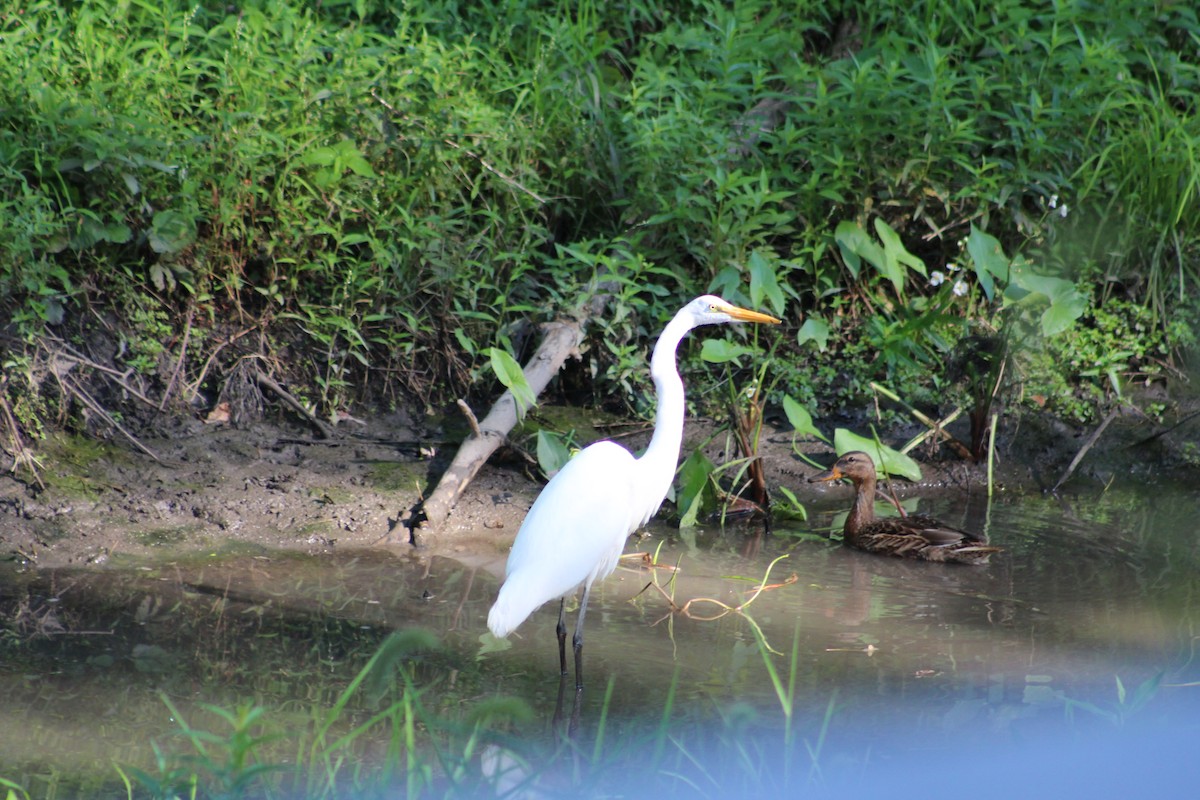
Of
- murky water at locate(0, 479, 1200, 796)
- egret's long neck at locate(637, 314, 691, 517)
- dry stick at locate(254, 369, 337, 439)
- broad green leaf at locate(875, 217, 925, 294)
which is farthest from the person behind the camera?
broad green leaf at locate(875, 217, 925, 294)

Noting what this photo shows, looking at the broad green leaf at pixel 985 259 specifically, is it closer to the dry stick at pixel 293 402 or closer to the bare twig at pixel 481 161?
the bare twig at pixel 481 161

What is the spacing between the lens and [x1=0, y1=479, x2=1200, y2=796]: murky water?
11.4ft

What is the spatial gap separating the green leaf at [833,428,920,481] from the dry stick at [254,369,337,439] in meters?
2.71

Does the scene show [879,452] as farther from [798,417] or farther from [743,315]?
[743,315]

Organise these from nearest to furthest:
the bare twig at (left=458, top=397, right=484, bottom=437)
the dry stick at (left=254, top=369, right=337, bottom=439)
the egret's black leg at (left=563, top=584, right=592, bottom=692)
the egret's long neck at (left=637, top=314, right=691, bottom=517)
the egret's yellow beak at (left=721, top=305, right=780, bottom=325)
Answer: the egret's black leg at (left=563, top=584, right=592, bottom=692)
the egret's long neck at (left=637, top=314, right=691, bottom=517)
the egret's yellow beak at (left=721, top=305, right=780, bottom=325)
the bare twig at (left=458, top=397, right=484, bottom=437)
the dry stick at (left=254, top=369, right=337, bottom=439)

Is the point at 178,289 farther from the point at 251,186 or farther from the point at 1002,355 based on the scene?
the point at 1002,355

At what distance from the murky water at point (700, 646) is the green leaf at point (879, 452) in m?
0.61

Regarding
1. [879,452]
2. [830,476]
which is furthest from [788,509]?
[879,452]

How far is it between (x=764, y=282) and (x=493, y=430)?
1.69 meters

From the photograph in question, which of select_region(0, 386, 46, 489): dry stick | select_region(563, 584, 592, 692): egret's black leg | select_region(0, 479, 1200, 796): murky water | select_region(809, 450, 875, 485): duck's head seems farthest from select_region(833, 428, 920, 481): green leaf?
select_region(0, 386, 46, 489): dry stick

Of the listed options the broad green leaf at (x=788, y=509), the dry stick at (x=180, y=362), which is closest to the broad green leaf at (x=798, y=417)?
the broad green leaf at (x=788, y=509)

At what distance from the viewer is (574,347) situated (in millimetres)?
6223

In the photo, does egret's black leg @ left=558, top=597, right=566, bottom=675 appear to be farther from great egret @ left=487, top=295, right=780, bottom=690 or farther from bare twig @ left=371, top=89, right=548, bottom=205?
bare twig @ left=371, top=89, right=548, bottom=205

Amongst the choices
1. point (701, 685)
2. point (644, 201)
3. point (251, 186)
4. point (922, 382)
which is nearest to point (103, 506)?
point (251, 186)
